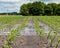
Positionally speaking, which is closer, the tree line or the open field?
the open field

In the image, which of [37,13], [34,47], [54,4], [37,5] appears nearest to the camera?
[34,47]

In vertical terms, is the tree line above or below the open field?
below

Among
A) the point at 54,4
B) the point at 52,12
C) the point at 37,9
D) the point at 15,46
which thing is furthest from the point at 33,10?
the point at 15,46

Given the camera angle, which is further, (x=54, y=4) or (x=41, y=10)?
(x=54, y=4)

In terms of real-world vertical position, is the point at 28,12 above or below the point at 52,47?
below

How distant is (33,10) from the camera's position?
101m

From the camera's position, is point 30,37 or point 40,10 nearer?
point 30,37

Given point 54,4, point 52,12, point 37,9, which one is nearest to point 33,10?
point 37,9

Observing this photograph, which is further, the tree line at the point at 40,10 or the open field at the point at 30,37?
the tree line at the point at 40,10

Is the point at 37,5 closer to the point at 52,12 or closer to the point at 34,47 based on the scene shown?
the point at 52,12

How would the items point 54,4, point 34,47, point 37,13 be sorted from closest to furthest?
1. point 34,47
2. point 37,13
3. point 54,4

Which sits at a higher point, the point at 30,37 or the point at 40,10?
the point at 30,37

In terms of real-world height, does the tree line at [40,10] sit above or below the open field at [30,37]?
below

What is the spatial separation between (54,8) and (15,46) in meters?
105
